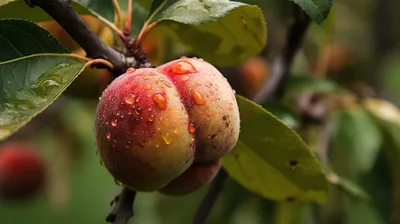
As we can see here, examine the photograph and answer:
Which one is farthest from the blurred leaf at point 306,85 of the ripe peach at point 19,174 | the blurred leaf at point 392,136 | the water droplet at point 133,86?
the ripe peach at point 19,174

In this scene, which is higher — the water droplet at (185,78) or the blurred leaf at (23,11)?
the water droplet at (185,78)

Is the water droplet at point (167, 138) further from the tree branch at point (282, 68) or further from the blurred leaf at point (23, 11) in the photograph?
the tree branch at point (282, 68)

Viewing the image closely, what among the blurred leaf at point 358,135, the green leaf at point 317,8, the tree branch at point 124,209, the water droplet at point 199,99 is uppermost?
the green leaf at point 317,8

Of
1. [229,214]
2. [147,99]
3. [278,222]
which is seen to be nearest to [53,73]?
[147,99]

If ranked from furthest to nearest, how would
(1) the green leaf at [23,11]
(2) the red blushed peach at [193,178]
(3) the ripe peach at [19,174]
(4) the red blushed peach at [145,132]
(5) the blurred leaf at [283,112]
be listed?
(3) the ripe peach at [19,174]
(5) the blurred leaf at [283,112]
(1) the green leaf at [23,11]
(2) the red blushed peach at [193,178]
(4) the red blushed peach at [145,132]

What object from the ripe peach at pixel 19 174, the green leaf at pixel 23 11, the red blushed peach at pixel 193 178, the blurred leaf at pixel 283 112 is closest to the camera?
the red blushed peach at pixel 193 178

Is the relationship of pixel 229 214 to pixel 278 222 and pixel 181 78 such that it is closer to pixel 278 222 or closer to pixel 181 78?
pixel 278 222

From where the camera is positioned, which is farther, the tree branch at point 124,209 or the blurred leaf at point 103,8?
the blurred leaf at point 103,8
